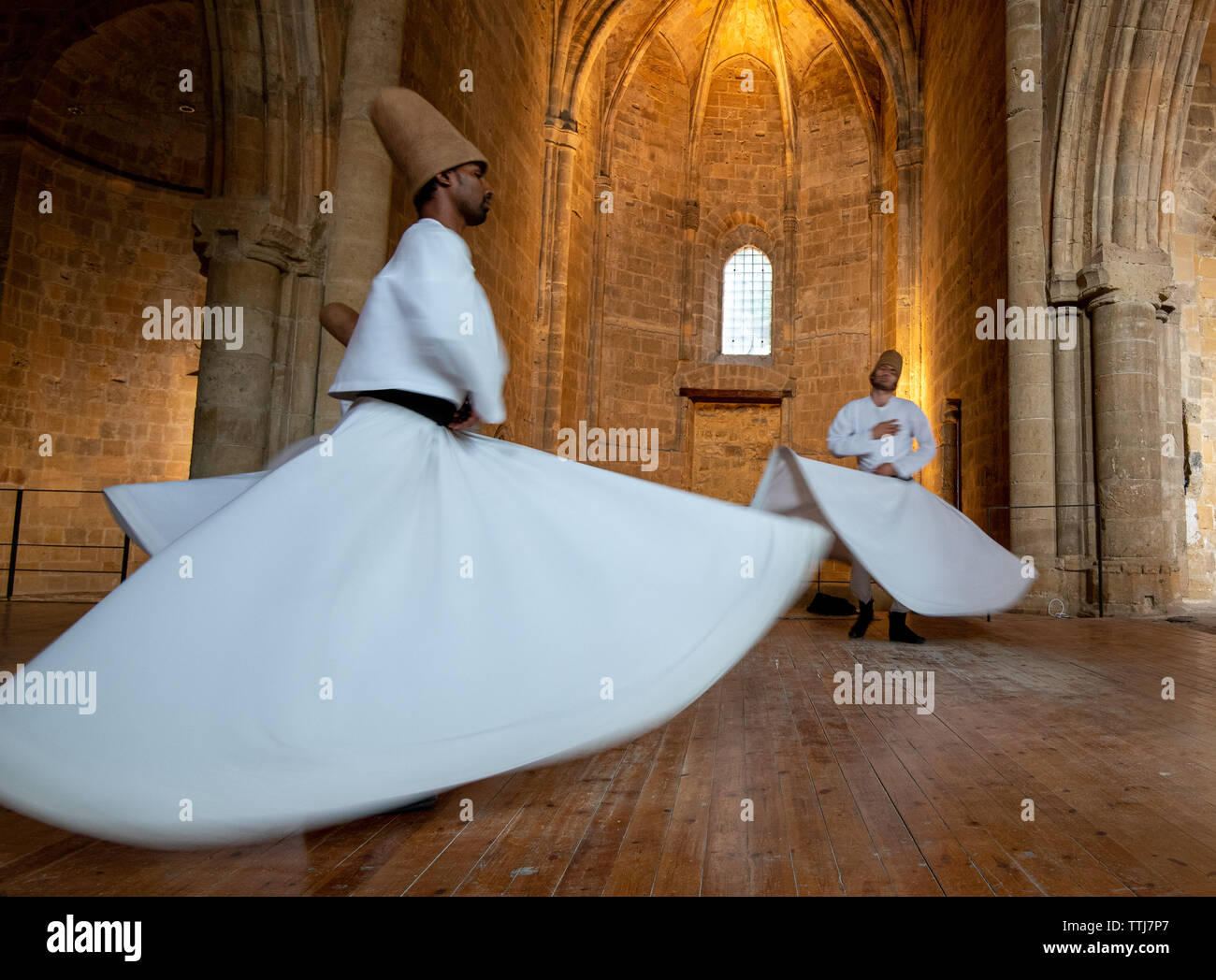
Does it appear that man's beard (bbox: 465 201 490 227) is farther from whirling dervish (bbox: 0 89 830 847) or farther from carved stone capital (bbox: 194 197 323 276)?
carved stone capital (bbox: 194 197 323 276)

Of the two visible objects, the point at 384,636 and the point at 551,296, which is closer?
the point at 384,636

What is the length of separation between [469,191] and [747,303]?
1709 centimetres

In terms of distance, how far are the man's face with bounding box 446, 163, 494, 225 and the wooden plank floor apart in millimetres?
1539

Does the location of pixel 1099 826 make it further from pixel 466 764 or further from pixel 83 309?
pixel 83 309

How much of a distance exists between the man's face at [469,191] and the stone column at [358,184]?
4992 mm

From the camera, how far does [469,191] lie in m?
2.17

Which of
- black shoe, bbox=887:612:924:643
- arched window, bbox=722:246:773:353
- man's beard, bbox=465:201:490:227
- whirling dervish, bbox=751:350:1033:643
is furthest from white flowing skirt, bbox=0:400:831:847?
arched window, bbox=722:246:773:353

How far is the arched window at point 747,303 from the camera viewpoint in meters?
18.3

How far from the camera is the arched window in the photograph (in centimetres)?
1831

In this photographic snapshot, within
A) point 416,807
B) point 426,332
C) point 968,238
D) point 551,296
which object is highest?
point 551,296

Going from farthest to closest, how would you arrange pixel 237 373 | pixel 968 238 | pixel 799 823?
pixel 968 238, pixel 237 373, pixel 799 823

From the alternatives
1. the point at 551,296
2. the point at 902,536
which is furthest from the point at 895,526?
the point at 551,296

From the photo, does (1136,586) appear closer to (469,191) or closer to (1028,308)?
(1028,308)

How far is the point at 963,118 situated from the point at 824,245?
665 cm
